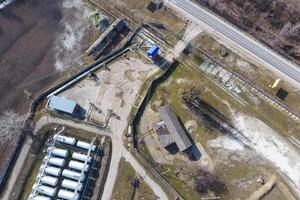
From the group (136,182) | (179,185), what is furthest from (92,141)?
(179,185)

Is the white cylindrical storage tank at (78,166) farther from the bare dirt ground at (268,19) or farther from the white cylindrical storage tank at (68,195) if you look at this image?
the bare dirt ground at (268,19)

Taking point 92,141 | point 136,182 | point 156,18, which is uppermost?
point 156,18

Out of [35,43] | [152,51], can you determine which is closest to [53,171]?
[35,43]

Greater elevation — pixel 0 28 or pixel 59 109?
pixel 0 28

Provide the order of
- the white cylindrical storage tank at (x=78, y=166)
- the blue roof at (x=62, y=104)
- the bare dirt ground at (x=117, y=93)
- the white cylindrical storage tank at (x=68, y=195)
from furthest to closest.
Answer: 1. the blue roof at (x=62, y=104)
2. the bare dirt ground at (x=117, y=93)
3. the white cylindrical storage tank at (x=78, y=166)
4. the white cylindrical storage tank at (x=68, y=195)

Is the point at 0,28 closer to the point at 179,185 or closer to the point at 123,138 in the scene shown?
the point at 123,138

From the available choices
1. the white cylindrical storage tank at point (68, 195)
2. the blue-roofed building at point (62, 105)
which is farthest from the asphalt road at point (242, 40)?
the white cylindrical storage tank at point (68, 195)
